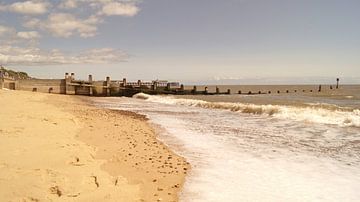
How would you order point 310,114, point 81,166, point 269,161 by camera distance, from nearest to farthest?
point 81,166 < point 269,161 < point 310,114

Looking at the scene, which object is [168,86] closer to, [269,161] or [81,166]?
[269,161]

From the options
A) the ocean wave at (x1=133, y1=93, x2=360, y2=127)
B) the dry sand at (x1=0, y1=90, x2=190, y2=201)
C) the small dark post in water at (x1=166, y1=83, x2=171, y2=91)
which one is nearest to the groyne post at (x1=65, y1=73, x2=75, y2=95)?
the small dark post in water at (x1=166, y1=83, x2=171, y2=91)

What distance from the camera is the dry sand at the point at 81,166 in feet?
17.1

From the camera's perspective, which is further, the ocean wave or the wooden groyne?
the wooden groyne

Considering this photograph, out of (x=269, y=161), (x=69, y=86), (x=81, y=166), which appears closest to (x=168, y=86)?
(x=69, y=86)

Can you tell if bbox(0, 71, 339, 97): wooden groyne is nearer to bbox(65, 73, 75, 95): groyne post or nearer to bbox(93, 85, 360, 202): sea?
bbox(65, 73, 75, 95): groyne post

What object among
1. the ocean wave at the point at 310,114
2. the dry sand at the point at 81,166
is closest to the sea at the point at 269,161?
the dry sand at the point at 81,166

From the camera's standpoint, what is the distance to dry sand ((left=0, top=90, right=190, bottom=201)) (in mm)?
5199

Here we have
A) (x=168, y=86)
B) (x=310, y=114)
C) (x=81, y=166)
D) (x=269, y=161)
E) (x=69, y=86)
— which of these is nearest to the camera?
(x=81, y=166)

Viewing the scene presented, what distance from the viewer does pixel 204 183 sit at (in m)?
6.47

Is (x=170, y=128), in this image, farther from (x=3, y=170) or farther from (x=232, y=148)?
(x=3, y=170)

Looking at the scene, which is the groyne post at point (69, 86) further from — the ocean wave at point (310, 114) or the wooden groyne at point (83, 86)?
the ocean wave at point (310, 114)

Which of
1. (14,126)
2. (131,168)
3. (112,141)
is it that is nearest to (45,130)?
(14,126)

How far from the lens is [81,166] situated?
6.71 metres
